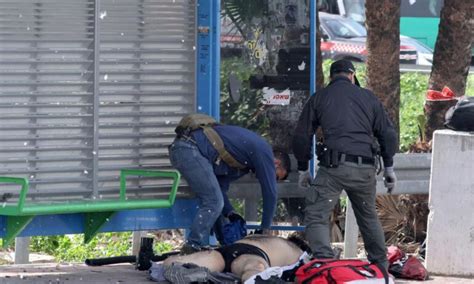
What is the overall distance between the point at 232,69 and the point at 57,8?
1.72 meters

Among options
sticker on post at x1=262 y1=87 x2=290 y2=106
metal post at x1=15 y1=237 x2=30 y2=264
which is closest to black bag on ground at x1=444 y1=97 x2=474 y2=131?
sticker on post at x1=262 y1=87 x2=290 y2=106

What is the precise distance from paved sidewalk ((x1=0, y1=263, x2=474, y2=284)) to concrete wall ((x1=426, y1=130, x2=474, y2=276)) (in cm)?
16

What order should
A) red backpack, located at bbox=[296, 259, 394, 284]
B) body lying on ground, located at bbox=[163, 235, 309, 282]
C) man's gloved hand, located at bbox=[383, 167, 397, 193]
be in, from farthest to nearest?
man's gloved hand, located at bbox=[383, 167, 397, 193] < body lying on ground, located at bbox=[163, 235, 309, 282] < red backpack, located at bbox=[296, 259, 394, 284]

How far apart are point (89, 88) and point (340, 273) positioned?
239 centimetres

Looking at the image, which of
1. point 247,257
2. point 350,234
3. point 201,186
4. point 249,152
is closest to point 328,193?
point 249,152

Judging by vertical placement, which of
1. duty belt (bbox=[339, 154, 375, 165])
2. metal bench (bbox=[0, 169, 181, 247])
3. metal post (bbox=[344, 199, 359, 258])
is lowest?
metal post (bbox=[344, 199, 359, 258])

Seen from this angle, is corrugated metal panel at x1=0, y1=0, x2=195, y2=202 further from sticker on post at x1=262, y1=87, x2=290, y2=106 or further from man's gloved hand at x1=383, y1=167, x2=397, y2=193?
man's gloved hand at x1=383, y1=167, x2=397, y2=193

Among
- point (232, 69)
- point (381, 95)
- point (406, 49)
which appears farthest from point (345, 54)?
point (232, 69)

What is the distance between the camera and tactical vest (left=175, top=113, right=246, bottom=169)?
9.08 meters

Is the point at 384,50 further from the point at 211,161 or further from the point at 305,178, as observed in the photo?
the point at 211,161

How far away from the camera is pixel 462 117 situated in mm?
9695

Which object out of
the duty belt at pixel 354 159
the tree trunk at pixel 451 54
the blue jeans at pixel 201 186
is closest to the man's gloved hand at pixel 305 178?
the duty belt at pixel 354 159

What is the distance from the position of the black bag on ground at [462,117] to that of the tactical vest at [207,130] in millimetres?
1847

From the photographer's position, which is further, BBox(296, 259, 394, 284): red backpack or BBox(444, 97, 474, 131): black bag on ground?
BBox(444, 97, 474, 131): black bag on ground
